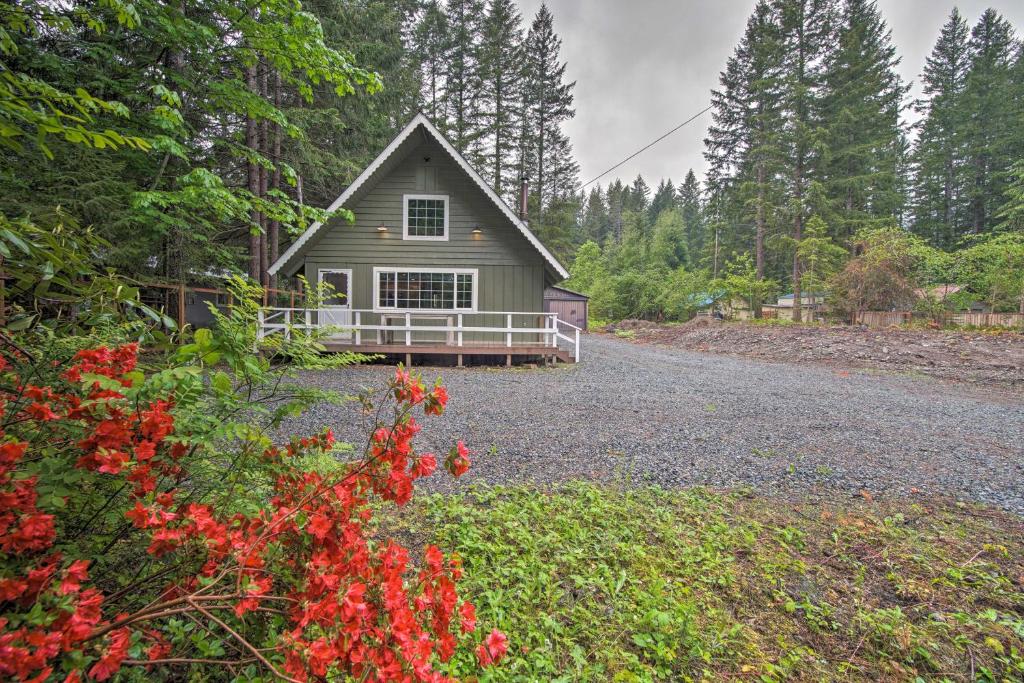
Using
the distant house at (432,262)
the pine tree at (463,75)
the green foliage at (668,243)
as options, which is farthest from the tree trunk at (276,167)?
the green foliage at (668,243)

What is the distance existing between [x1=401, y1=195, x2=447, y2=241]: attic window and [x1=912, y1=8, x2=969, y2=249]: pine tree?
3281 cm

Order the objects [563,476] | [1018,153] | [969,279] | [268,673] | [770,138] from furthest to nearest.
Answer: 1. [1018,153]
2. [770,138]
3. [969,279]
4. [563,476]
5. [268,673]

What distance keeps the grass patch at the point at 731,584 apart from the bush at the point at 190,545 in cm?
104

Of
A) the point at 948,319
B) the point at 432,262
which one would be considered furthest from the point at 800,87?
the point at 432,262

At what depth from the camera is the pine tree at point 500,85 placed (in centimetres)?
2231

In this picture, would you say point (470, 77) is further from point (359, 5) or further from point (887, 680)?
point (887, 680)

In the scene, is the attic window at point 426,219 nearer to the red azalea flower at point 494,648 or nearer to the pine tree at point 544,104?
the red azalea flower at point 494,648

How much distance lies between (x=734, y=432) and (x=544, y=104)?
82.9 ft

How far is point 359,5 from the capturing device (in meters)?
12.4

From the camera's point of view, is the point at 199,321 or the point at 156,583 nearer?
the point at 156,583

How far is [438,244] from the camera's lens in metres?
10.9

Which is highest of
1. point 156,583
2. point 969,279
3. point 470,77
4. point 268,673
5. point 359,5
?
point 470,77

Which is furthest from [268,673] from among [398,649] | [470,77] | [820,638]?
[470,77]

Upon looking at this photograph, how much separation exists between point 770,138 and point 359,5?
67.0 feet
